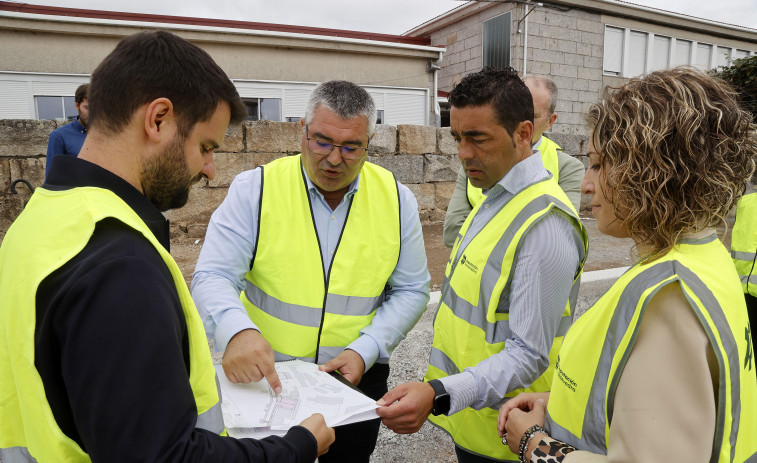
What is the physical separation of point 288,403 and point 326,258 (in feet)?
2.21

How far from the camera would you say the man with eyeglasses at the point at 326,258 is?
6.31 ft

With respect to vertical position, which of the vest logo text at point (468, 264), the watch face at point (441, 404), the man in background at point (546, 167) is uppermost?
the man in background at point (546, 167)

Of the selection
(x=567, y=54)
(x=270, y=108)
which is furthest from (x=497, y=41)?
(x=270, y=108)

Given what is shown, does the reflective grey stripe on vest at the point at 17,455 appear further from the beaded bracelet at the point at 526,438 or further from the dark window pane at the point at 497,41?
the dark window pane at the point at 497,41

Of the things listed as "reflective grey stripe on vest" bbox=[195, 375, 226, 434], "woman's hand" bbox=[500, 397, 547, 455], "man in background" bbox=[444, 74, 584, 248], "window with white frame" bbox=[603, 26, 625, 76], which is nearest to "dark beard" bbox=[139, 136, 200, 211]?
"reflective grey stripe on vest" bbox=[195, 375, 226, 434]

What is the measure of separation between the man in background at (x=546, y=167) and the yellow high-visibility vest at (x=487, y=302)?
146cm

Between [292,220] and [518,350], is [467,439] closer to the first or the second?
[518,350]

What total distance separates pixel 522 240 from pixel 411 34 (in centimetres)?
1826

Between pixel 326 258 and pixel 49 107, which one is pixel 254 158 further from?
pixel 49 107

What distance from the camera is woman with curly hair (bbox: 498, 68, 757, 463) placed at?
0.88 meters

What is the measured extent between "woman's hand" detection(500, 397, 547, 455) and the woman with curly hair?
9cm

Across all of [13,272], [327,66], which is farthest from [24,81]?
[13,272]

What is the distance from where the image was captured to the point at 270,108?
12508mm

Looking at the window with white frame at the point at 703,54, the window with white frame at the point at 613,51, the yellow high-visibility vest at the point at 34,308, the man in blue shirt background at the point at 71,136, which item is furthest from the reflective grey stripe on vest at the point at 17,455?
the window with white frame at the point at 703,54
